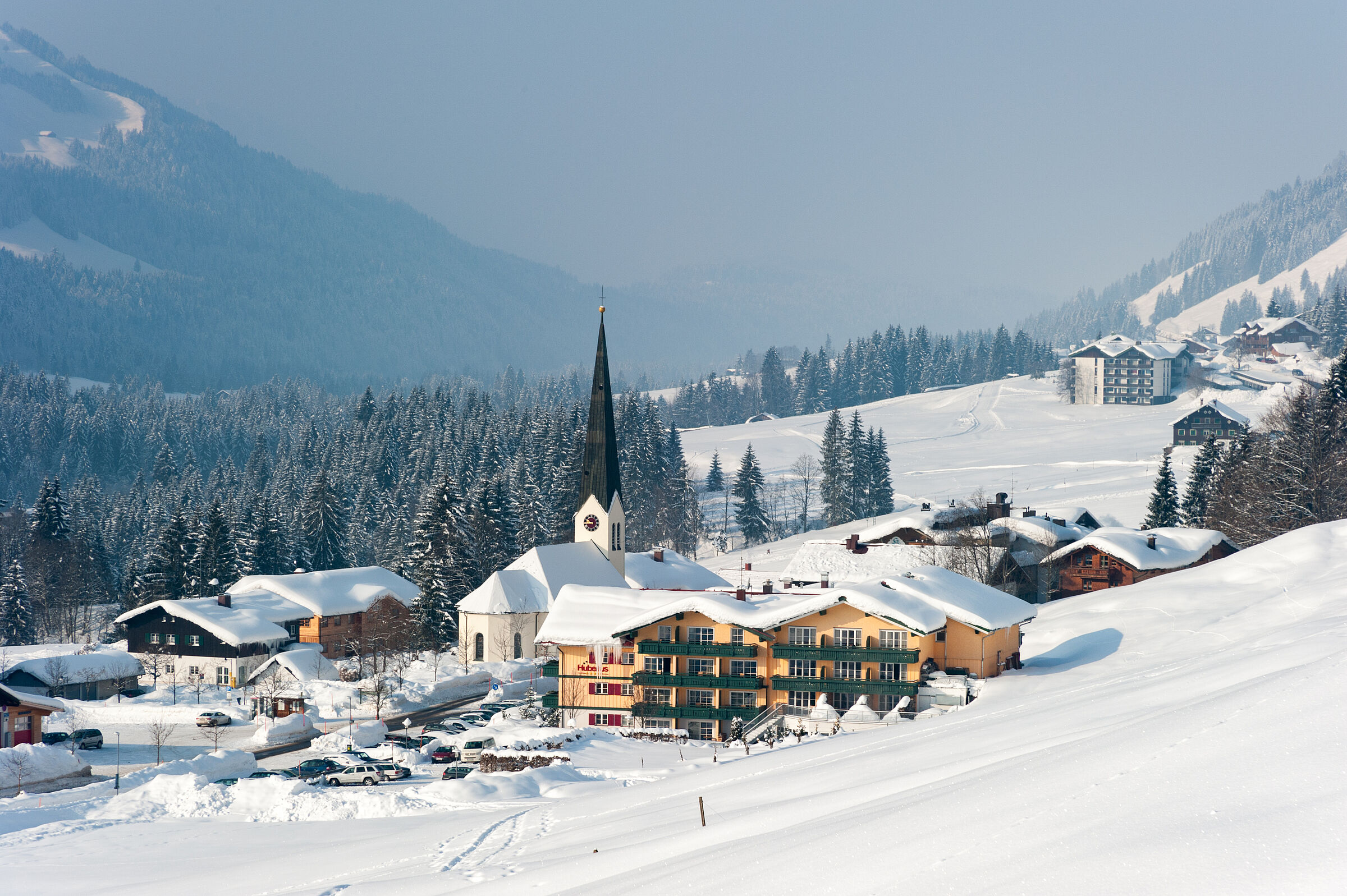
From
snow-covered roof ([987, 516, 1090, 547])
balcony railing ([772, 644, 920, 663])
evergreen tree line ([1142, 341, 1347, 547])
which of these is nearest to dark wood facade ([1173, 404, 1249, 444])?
evergreen tree line ([1142, 341, 1347, 547])

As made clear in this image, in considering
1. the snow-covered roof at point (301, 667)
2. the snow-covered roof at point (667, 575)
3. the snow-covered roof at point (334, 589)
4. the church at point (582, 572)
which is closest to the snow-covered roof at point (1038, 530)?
the snow-covered roof at point (667, 575)

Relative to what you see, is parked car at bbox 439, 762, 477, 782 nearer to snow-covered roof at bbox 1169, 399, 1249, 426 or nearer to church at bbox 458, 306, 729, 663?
church at bbox 458, 306, 729, 663

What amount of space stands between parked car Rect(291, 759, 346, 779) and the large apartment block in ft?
500

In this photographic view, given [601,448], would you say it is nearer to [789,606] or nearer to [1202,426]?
[789,606]

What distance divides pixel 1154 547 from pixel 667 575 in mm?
26991

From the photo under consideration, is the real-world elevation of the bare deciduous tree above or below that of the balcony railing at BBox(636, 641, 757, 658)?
below

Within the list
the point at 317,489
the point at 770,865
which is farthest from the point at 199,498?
the point at 770,865

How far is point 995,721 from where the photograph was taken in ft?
90.2

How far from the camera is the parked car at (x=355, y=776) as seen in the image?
34.8 metres

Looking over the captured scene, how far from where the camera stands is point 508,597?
60.0 metres

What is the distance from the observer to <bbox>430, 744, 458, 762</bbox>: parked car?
38.6 meters

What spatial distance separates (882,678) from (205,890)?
26.1 meters

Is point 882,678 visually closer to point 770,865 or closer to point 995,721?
point 995,721

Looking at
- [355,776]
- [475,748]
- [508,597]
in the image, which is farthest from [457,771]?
[508,597]
